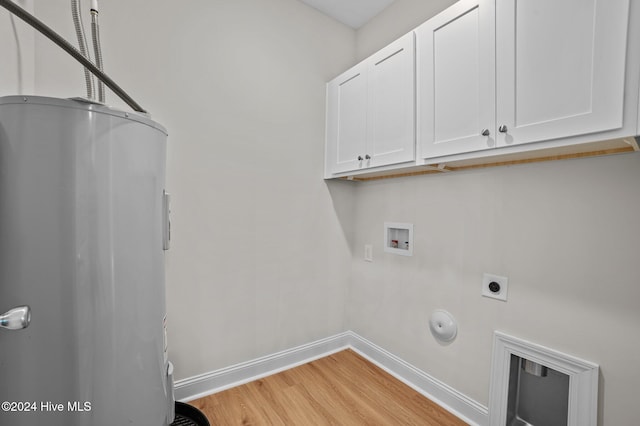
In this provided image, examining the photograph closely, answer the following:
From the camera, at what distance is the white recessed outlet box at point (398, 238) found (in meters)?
1.82

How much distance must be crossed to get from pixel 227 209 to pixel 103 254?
3.16 feet

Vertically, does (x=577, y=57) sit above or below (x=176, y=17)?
below

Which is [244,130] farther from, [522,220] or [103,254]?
[522,220]

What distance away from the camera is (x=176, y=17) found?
4.99 ft

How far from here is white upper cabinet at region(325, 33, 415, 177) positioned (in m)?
1.53

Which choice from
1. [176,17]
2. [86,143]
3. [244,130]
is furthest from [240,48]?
[86,143]

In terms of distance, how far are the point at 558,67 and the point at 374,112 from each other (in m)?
0.91

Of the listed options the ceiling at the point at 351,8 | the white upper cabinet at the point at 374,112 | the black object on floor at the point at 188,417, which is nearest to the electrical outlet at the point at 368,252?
the white upper cabinet at the point at 374,112

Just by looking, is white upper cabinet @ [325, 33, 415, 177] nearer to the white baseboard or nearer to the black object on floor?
the white baseboard

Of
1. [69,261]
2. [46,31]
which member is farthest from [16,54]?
[69,261]

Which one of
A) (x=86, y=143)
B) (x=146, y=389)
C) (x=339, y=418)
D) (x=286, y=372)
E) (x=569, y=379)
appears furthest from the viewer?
(x=286, y=372)

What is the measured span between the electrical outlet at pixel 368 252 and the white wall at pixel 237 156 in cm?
19

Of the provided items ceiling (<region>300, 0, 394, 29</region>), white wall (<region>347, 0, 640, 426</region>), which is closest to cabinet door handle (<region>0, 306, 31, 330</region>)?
white wall (<region>347, 0, 640, 426</region>)

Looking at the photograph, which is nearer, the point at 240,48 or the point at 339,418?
the point at 339,418
